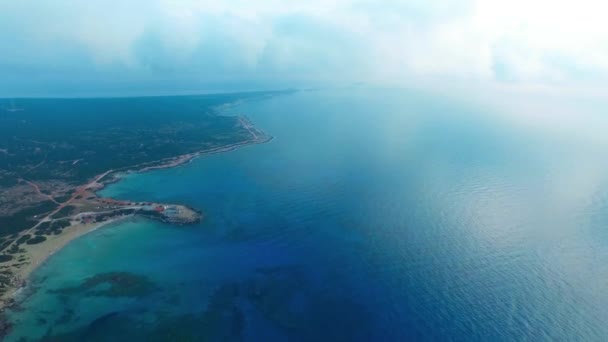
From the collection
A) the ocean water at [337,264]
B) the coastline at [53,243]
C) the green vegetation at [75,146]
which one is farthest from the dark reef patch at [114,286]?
the green vegetation at [75,146]

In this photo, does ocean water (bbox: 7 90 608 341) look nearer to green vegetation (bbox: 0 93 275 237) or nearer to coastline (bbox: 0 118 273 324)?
coastline (bbox: 0 118 273 324)

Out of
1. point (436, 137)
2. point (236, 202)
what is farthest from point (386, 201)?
point (436, 137)

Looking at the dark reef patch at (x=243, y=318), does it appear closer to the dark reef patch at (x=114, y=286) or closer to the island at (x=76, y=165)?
the dark reef patch at (x=114, y=286)

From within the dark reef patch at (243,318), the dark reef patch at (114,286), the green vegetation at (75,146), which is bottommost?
the dark reef patch at (243,318)

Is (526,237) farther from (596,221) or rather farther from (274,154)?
(274,154)

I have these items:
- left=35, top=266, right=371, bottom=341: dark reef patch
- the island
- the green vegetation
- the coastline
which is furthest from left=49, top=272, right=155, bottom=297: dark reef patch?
the green vegetation

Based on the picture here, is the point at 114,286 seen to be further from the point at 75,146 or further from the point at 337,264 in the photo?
the point at 75,146
